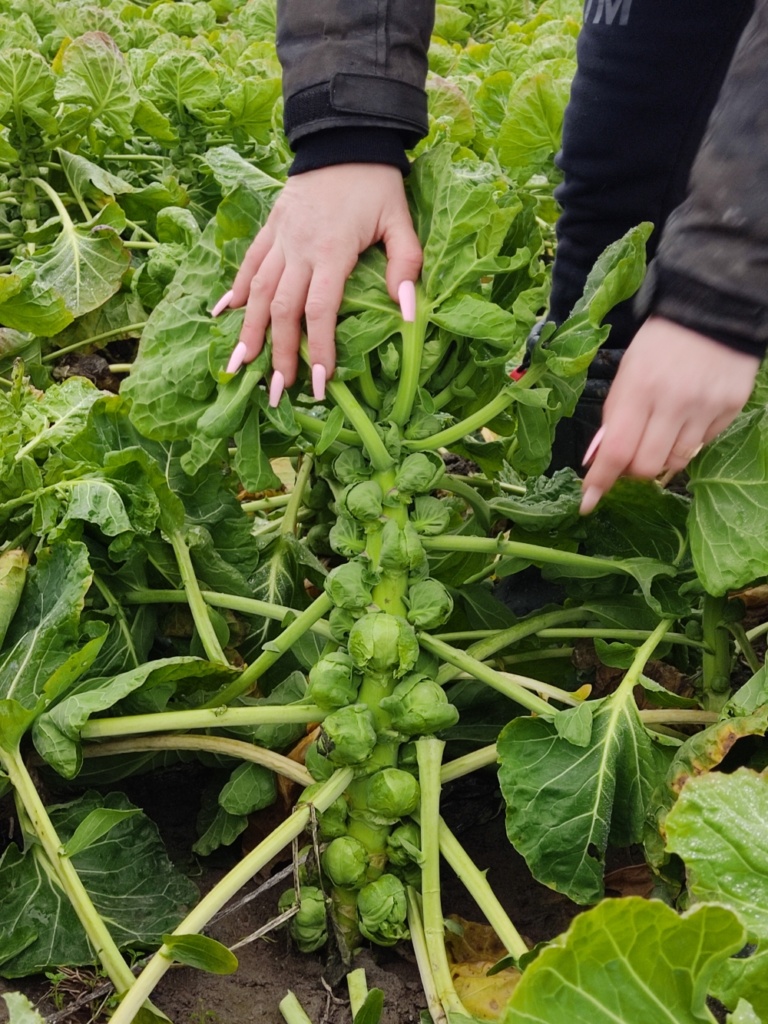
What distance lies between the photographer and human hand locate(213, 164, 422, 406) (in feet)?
5.54

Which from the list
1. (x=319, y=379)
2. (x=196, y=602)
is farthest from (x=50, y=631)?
(x=319, y=379)

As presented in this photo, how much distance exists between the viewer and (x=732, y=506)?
1.73m

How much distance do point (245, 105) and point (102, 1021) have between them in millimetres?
3005

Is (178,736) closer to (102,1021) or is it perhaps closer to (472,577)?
(102,1021)

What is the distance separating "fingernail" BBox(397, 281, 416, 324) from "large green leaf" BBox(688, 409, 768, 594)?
1.82ft

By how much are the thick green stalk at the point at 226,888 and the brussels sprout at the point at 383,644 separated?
20cm

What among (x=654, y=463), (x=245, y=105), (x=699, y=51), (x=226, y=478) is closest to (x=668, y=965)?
(x=654, y=463)

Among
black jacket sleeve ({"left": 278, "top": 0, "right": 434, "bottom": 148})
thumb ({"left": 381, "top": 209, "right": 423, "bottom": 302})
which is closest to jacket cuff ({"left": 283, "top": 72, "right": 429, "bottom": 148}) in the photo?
black jacket sleeve ({"left": 278, "top": 0, "right": 434, "bottom": 148})

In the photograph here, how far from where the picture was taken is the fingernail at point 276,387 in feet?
5.67

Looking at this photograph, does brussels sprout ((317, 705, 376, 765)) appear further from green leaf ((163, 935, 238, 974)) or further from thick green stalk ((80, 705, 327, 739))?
green leaf ((163, 935, 238, 974))

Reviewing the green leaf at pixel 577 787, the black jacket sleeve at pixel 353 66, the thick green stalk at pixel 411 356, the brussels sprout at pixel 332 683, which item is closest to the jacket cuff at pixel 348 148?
the black jacket sleeve at pixel 353 66

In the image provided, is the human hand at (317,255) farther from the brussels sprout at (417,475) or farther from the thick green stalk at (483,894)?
the thick green stalk at (483,894)

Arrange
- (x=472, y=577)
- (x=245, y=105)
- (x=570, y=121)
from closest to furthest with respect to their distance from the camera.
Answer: (x=472, y=577)
(x=570, y=121)
(x=245, y=105)

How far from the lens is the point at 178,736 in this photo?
185 centimetres
